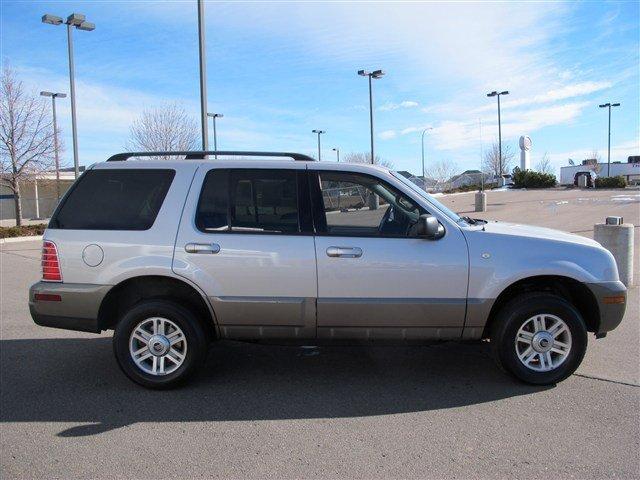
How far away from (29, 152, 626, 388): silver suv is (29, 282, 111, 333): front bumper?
0.03 ft

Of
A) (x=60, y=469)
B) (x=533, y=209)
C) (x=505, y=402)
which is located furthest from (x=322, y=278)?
(x=533, y=209)

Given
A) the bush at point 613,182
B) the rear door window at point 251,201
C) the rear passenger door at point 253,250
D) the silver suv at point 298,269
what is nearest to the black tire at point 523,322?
the silver suv at point 298,269

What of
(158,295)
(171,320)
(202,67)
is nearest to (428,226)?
(171,320)

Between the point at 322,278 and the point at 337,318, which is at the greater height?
the point at 322,278

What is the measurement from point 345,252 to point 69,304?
2.36 m

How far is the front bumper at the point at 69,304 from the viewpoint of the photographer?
4641 mm

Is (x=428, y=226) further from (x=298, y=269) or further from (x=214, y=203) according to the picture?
(x=214, y=203)

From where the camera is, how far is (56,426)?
403 cm

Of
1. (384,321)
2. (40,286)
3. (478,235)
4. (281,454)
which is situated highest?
(478,235)

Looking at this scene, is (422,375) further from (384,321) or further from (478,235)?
(478,235)

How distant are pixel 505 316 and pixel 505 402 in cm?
68

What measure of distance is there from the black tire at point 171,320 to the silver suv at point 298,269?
1 cm

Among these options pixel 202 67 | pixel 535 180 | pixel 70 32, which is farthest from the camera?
pixel 535 180

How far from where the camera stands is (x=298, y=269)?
4469 mm
